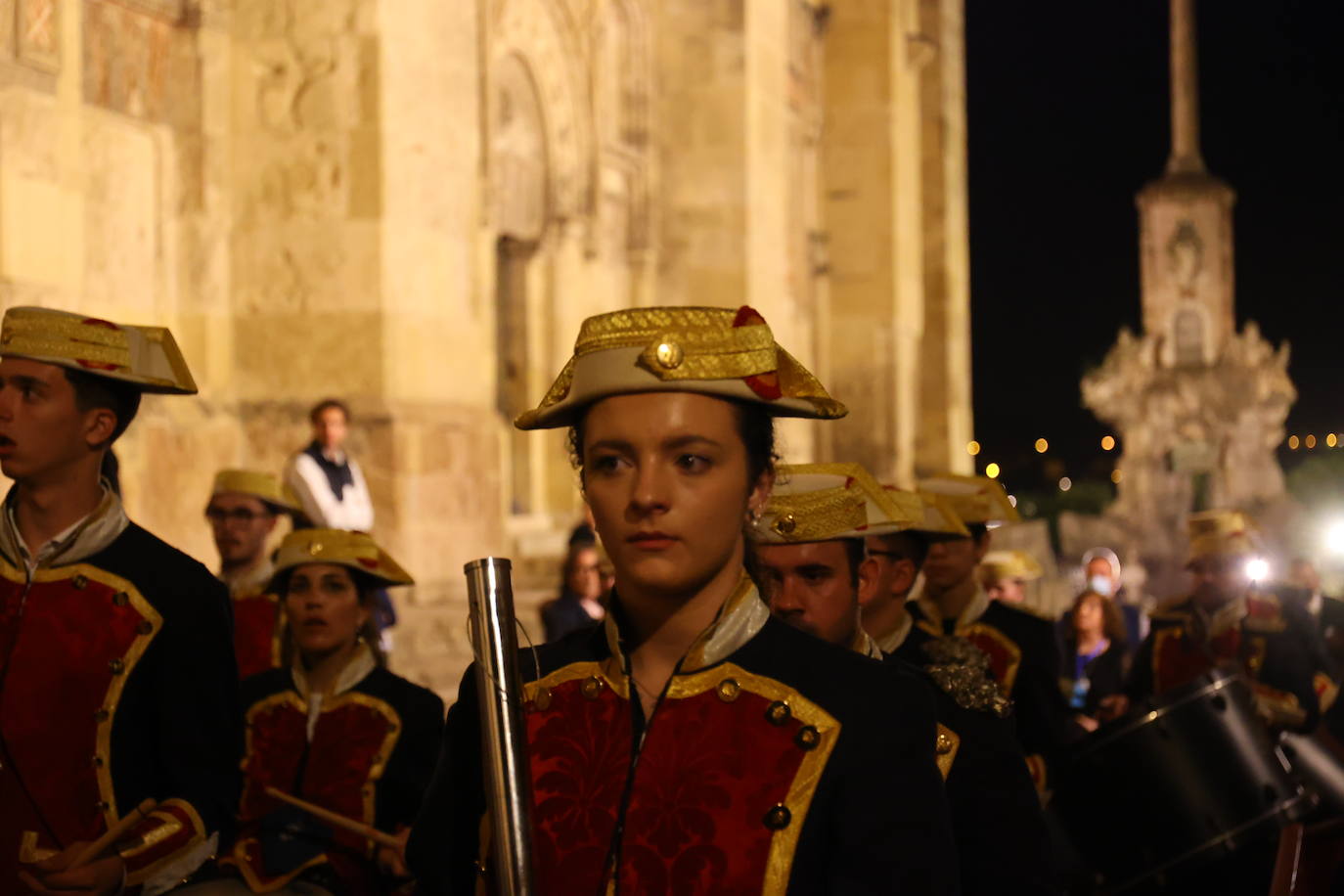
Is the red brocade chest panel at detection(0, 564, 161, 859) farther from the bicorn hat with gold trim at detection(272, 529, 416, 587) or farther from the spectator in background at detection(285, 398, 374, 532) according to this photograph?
the spectator in background at detection(285, 398, 374, 532)

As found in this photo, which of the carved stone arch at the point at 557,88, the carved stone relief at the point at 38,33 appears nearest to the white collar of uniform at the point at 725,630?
the carved stone relief at the point at 38,33

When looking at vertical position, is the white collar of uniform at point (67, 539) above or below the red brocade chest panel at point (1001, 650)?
above

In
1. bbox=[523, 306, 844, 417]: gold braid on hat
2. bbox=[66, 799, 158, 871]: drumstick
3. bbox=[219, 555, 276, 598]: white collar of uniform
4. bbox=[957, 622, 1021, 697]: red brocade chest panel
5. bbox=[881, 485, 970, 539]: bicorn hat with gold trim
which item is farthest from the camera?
bbox=[219, 555, 276, 598]: white collar of uniform

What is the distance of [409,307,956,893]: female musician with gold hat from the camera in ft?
7.30

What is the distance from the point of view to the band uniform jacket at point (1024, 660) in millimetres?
5266

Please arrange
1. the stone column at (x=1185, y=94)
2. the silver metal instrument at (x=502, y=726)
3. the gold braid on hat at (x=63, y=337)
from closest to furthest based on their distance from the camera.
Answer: the silver metal instrument at (x=502, y=726) → the gold braid on hat at (x=63, y=337) → the stone column at (x=1185, y=94)

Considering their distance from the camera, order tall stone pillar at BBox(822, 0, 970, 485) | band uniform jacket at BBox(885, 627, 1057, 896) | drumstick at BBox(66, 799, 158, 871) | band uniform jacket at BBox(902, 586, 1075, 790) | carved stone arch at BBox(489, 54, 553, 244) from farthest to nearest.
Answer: tall stone pillar at BBox(822, 0, 970, 485) → carved stone arch at BBox(489, 54, 553, 244) → band uniform jacket at BBox(902, 586, 1075, 790) → drumstick at BBox(66, 799, 158, 871) → band uniform jacket at BBox(885, 627, 1057, 896)

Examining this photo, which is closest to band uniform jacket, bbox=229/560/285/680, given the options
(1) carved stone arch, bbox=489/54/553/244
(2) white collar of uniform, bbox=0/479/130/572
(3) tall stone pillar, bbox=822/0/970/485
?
(2) white collar of uniform, bbox=0/479/130/572

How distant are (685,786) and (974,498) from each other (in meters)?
3.97

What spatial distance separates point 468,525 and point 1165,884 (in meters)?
5.76

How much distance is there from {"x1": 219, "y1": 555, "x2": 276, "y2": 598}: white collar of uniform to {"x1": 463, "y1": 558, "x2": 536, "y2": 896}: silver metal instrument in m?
3.77

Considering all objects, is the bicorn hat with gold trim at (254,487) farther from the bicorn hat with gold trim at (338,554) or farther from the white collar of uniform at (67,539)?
the white collar of uniform at (67,539)

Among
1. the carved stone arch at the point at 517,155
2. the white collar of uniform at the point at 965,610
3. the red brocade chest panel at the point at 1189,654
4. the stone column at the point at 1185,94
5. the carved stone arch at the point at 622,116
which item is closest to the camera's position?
the white collar of uniform at the point at 965,610

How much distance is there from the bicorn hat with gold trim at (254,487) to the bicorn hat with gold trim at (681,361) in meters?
4.14
